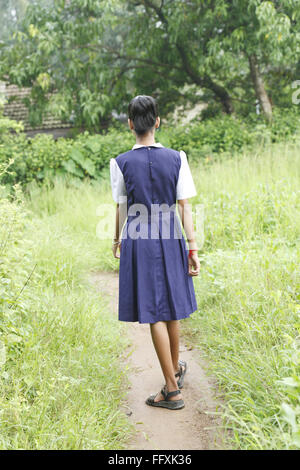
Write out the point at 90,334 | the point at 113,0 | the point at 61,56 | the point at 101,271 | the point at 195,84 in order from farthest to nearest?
the point at 195,84, the point at 61,56, the point at 113,0, the point at 101,271, the point at 90,334

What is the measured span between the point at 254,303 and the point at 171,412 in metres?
1.07

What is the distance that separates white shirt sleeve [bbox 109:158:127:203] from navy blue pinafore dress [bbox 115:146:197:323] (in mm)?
41

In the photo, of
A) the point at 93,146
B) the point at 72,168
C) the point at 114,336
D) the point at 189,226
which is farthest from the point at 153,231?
the point at 93,146

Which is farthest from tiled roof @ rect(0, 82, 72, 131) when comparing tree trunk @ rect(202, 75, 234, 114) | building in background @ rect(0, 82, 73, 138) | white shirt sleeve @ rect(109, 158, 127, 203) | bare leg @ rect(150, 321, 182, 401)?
bare leg @ rect(150, 321, 182, 401)

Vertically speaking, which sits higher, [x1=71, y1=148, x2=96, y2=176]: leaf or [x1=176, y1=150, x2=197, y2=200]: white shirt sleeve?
[x1=71, y1=148, x2=96, y2=176]: leaf

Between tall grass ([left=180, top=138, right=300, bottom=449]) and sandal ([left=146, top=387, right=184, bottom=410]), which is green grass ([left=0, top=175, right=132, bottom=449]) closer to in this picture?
sandal ([left=146, top=387, right=184, bottom=410])

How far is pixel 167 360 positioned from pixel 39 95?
9.73m

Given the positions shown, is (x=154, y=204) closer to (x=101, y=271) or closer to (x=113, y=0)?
(x=101, y=271)

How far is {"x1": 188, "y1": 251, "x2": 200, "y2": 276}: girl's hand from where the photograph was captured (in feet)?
9.64

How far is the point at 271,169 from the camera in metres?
7.66

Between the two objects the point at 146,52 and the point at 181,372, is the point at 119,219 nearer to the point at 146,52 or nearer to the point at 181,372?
the point at 181,372

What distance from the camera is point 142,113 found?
109 inches

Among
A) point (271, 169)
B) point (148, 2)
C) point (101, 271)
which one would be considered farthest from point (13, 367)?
point (148, 2)

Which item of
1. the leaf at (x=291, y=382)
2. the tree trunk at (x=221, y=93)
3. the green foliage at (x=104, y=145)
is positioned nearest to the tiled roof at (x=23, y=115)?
the green foliage at (x=104, y=145)
